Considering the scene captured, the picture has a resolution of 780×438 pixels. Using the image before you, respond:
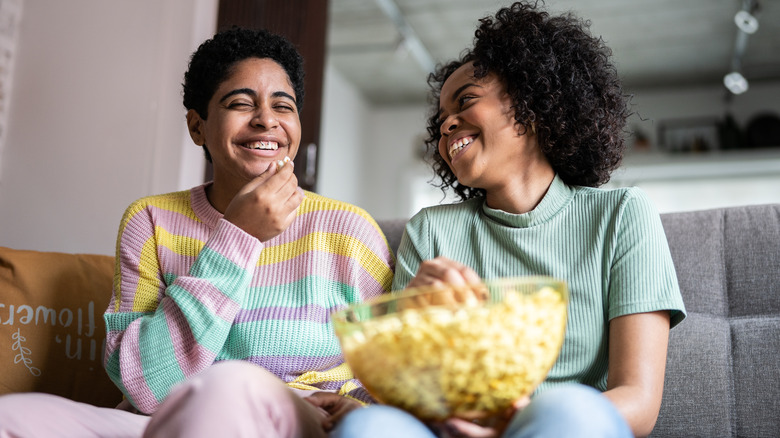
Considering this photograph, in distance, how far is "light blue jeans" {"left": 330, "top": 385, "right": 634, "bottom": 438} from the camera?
0.74 m

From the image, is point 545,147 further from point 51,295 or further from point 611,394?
point 51,295

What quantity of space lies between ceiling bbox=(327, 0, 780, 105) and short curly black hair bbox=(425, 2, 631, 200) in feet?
9.91

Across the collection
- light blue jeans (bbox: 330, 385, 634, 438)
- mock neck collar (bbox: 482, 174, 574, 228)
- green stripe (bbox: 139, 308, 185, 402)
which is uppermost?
mock neck collar (bbox: 482, 174, 574, 228)

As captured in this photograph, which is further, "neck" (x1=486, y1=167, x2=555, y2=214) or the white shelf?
the white shelf

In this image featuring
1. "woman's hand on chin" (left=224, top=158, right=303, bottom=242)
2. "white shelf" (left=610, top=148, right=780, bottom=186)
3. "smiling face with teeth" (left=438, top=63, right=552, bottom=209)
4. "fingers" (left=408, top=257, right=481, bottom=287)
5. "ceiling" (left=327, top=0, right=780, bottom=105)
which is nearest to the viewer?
"fingers" (left=408, top=257, right=481, bottom=287)

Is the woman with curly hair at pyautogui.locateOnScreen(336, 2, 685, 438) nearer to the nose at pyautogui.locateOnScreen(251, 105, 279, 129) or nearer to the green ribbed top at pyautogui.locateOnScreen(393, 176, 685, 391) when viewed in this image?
the green ribbed top at pyautogui.locateOnScreen(393, 176, 685, 391)

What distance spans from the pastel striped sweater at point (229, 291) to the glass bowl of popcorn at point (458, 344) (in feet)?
1.56

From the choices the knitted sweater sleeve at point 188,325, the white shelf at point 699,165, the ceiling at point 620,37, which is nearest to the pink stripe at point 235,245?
the knitted sweater sleeve at point 188,325

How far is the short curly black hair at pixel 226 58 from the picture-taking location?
1560 mm

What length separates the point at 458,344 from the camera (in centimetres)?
75

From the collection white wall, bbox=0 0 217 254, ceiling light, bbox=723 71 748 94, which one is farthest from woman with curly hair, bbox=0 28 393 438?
ceiling light, bbox=723 71 748 94

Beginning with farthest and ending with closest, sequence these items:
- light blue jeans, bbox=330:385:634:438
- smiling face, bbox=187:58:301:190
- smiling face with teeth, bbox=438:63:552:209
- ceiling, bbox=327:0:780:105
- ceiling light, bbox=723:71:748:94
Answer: ceiling light, bbox=723:71:748:94, ceiling, bbox=327:0:780:105, smiling face, bbox=187:58:301:190, smiling face with teeth, bbox=438:63:552:209, light blue jeans, bbox=330:385:634:438

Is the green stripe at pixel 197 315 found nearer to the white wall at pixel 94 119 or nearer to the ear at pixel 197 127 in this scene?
the ear at pixel 197 127

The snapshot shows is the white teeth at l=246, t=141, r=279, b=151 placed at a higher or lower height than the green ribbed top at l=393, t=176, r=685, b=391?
higher
